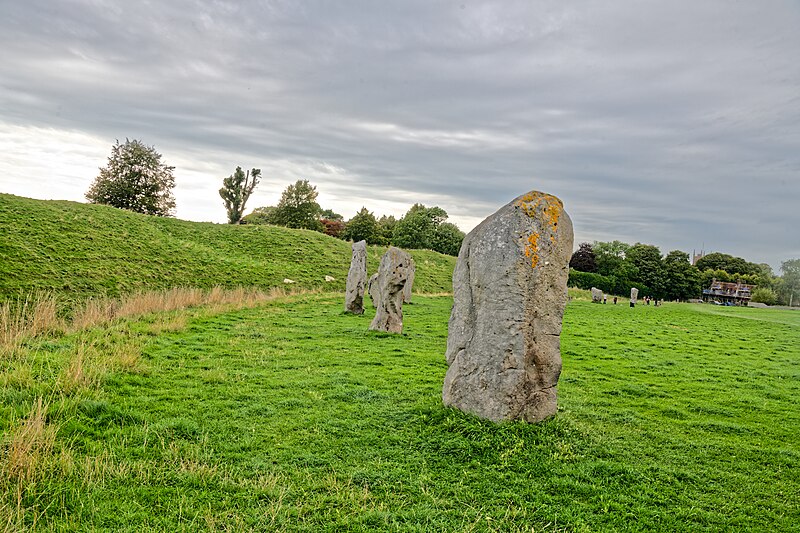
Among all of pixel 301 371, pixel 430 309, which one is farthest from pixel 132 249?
pixel 301 371

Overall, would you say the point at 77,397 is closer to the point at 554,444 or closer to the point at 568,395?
the point at 554,444

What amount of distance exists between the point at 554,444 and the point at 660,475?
53.3 inches

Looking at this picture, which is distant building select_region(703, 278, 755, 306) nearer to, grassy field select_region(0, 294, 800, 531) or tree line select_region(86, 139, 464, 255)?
tree line select_region(86, 139, 464, 255)

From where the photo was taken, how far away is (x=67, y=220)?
34.3 m

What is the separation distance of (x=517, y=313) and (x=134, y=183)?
198ft

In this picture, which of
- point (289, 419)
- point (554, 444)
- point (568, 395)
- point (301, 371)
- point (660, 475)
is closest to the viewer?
point (660, 475)

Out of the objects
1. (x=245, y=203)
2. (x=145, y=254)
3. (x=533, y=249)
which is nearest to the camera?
(x=533, y=249)

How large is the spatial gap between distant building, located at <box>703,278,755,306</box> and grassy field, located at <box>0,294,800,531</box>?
82.8 m

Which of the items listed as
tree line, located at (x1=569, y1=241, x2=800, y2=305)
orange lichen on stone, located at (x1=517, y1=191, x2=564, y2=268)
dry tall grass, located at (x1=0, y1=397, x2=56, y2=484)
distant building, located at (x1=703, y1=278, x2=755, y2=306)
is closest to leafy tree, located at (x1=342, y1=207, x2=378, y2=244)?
tree line, located at (x1=569, y1=241, x2=800, y2=305)

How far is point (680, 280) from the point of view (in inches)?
3036

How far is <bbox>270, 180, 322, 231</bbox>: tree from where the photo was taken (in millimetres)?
73875

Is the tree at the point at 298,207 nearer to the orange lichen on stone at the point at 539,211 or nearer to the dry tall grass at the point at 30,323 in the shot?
the dry tall grass at the point at 30,323

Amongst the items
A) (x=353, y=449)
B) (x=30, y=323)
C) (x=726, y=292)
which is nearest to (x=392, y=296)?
(x=30, y=323)

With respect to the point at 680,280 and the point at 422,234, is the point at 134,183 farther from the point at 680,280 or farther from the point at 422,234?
the point at 680,280
